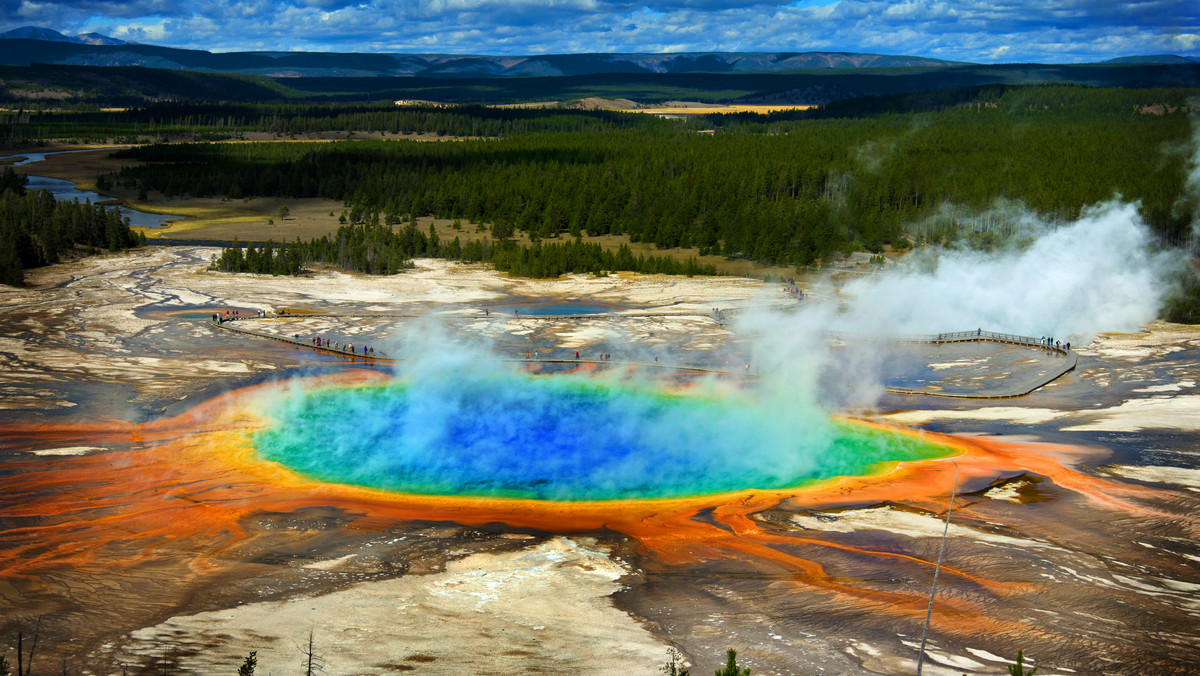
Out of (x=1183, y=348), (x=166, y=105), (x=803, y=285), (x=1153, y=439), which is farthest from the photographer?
(x=166, y=105)

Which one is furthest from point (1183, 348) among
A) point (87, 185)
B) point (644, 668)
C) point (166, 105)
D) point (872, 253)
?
point (166, 105)

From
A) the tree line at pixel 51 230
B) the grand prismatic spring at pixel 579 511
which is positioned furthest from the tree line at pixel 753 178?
the grand prismatic spring at pixel 579 511

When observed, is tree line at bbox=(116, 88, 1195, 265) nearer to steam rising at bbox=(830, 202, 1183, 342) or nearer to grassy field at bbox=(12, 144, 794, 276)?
grassy field at bbox=(12, 144, 794, 276)

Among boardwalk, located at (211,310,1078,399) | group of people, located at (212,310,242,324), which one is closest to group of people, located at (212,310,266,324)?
group of people, located at (212,310,242,324)

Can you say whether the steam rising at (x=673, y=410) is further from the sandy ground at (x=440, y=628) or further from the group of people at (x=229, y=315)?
the group of people at (x=229, y=315)

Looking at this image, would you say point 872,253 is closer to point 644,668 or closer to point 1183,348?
point 1183,348

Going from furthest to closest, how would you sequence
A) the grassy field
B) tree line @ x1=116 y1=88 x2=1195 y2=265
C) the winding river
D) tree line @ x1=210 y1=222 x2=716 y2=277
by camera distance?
the winding river < the grassy field < tree line @ x1=116 y1=88 x2=1195 y2=265 < tree line @ x1=210 y1=222 x2=716 y2=277

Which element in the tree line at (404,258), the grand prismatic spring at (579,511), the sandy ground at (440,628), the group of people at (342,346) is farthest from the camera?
the tree line at (404,258)
